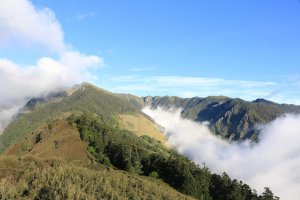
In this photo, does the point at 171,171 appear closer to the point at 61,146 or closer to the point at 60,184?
the point at 61,146

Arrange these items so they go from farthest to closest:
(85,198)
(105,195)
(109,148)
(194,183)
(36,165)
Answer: (109,148) → (194,183) → (36,165) → (105,195) → (85,198)

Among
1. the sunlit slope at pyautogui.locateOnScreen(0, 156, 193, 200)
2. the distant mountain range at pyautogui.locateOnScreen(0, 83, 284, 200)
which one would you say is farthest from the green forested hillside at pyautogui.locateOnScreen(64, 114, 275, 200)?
the sunlit slope at pyautogui.locateOnScreen(0, 156, 193, 200)

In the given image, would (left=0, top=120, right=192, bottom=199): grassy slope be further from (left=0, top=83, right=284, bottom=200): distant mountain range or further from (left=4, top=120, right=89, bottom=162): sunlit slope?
(left=4, top=120, right=89, bottom=162): sunlit slope

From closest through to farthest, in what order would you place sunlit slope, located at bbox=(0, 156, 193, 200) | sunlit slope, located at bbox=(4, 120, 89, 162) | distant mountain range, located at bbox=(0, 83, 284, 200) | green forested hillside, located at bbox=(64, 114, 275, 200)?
sunlit slope, located at bbox=(0, 156, 193, 200) < distant mountain range, located at bbox=(0, 83, 284, 200) < green forested hillside, located at bbox=(64, 114, 275, 200) < sunlit slope, located at bbox=(4, 120, 89, 162)

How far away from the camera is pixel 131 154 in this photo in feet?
550

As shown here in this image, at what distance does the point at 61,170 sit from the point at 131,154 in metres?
68.8

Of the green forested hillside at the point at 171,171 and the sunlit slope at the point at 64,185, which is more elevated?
the sunlit slope at the point at 64,185

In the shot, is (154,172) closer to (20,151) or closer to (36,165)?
(36,165)

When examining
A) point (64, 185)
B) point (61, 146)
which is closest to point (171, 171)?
point (61, 146)

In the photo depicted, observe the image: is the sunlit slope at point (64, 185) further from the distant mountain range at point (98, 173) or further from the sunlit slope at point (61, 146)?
the sunlit slope at point (61, 146)

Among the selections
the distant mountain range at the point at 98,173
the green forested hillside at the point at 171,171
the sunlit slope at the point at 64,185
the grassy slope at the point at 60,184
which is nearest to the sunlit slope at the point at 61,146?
the distant mountain range at the point at 98,173

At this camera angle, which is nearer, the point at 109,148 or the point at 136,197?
the point at 136,197

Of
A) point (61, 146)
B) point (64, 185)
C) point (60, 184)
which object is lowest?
point (61, 146)

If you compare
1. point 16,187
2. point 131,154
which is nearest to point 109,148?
point 131,154
